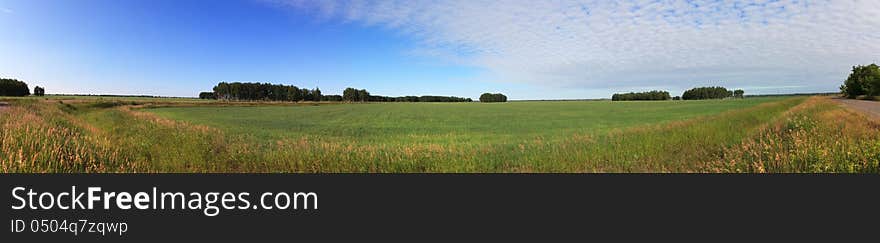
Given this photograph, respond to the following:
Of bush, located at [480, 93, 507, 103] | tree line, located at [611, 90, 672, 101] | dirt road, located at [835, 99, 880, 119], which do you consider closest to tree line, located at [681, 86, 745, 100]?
tree line, located at [611, 90, 672, 101]

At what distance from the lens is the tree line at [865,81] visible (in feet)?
96.8

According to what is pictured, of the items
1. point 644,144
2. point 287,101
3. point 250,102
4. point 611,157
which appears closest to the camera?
point 611,157

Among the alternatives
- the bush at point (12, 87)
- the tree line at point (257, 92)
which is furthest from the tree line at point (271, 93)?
the bush at point (12, 87)

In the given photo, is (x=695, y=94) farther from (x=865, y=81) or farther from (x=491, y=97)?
(x=491, y=97)

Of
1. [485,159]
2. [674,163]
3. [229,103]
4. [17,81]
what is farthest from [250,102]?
[674,163]

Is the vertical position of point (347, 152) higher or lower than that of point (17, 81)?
lower

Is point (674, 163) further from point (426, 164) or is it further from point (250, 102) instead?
point (250, 102)

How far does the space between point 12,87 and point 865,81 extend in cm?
12087

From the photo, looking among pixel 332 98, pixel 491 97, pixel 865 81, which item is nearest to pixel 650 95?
pixel 491 97

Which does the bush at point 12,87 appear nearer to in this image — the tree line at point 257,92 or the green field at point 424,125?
the tree line at point 257,92

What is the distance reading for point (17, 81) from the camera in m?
57.3

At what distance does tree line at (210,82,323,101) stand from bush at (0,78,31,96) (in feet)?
126

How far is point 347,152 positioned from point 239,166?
7.63ft

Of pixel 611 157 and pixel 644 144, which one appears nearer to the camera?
pixel 611 157
